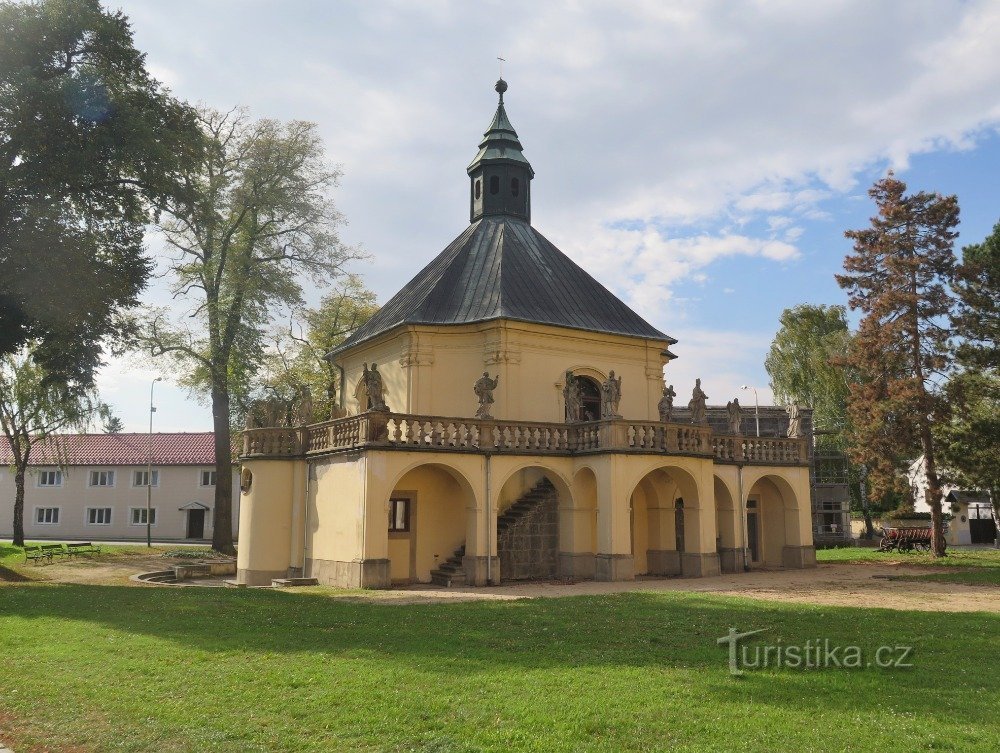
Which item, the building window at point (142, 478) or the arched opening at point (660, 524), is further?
the building window at point (142, 478)

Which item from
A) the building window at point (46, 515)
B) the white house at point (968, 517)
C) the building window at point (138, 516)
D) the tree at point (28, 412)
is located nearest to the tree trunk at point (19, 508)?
the tree at point (28, 412)

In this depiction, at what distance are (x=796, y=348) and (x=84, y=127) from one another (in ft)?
146

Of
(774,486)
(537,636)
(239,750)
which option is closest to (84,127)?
(537,636)

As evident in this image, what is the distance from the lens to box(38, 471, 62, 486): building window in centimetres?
5925

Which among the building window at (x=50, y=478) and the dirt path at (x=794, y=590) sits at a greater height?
the building window at (x=50, y=478)

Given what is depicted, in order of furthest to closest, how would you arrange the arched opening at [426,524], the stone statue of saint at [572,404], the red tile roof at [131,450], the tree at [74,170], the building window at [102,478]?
the building window at [102,478] → the red tile roof at [131,450] → the stone statue of saint at [572,404] → the arched opening at [426,524] → the tree at [74,170]

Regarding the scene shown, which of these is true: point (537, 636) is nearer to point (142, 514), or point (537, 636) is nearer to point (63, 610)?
point (63, 610)

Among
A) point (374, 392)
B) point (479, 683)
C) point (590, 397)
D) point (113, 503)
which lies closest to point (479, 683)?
point (479, 683)

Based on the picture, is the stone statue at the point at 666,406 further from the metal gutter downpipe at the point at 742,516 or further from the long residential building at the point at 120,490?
the long residential building at the point at 120,490

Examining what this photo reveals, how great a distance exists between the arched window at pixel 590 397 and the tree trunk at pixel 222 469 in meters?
15.5

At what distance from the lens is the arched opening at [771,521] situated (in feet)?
92.1

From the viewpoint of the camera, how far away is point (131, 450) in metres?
59.3

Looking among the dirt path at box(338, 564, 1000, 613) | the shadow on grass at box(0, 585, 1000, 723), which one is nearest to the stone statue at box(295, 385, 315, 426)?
the dirt path at box(338, 564, 1000, 613)

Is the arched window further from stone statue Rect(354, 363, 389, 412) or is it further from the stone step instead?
the stone step
